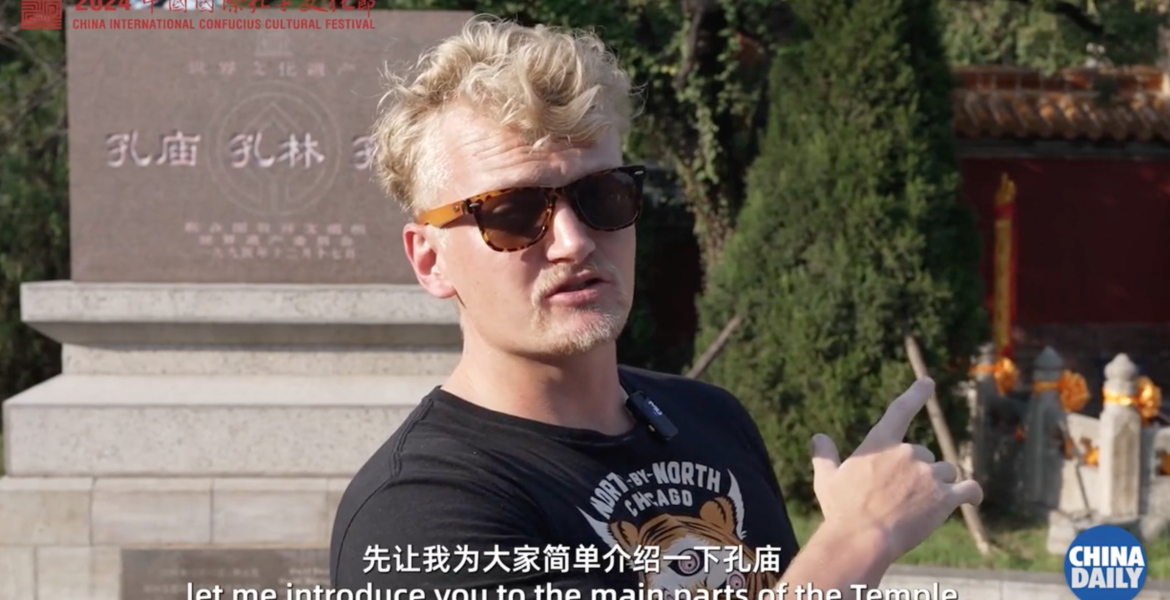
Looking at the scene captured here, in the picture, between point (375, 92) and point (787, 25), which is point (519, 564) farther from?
point (787, 25)

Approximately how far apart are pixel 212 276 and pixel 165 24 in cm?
91

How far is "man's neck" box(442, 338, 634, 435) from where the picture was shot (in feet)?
5.23

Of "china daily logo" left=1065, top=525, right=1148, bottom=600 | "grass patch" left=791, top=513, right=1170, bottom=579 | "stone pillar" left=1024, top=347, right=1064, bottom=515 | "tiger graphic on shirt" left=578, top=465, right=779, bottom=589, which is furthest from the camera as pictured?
"stone pillar" left=1024, top=347, right=1064, bottom=515

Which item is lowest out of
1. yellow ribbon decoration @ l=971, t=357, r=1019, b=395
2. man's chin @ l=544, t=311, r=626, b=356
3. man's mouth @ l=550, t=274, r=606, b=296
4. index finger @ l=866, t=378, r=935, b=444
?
index finger @ l=866, t=378, r=935, b=444

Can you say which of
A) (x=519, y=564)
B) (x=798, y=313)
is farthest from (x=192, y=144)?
(x=519, y=564)

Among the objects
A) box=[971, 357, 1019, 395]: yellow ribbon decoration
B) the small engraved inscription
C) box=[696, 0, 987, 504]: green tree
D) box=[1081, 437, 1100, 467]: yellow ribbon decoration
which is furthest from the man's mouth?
box=[971, 357, 1019, 395]: yellow ribbon decoration

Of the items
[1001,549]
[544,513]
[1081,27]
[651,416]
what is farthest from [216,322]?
[1081,27]

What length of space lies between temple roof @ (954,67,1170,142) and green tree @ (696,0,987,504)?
3.89 m

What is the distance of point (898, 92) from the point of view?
6.04 m

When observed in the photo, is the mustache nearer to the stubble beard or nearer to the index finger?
the stubble beard

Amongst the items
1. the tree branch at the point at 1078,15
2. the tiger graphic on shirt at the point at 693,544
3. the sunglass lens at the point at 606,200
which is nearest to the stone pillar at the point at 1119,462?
the tree branch at the point at 1078,15

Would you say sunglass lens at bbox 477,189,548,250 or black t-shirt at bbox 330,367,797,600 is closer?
black t-shirt at bbox 330,367,797,600

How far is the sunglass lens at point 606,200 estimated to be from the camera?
156 cm

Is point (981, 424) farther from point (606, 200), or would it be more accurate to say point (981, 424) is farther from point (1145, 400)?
point (606, 200)
